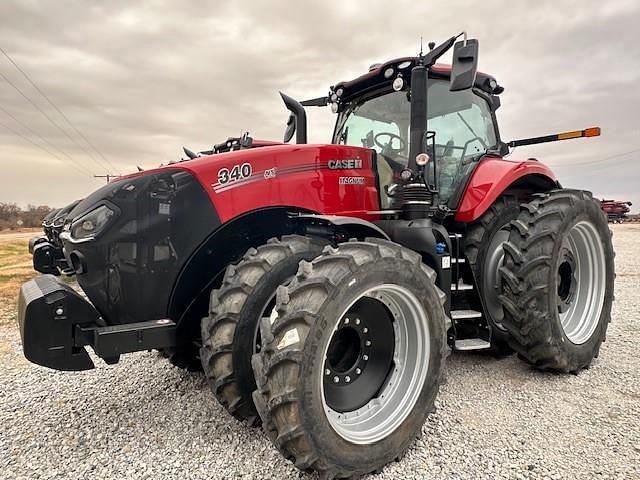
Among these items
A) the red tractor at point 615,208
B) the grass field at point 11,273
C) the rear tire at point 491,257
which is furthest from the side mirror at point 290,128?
the red tractor at point 615,208

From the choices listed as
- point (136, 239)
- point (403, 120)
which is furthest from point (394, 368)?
point (403, 120)

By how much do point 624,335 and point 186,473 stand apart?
5.10 meters

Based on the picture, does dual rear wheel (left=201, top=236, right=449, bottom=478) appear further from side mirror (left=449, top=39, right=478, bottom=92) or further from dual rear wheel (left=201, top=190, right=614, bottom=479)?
side mirror (left=449, top=39, right=478, bottom=92)

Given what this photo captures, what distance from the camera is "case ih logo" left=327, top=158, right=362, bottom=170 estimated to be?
3.41 metres

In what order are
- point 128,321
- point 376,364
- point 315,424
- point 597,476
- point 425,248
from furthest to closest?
1. point 425,248
2. point 376,364
3. point 128,321
4. point 597,476
5. point 315,424

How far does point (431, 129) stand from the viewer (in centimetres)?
404

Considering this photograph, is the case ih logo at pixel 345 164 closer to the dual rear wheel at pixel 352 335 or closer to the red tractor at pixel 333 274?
the red tractor at pixel 333 274

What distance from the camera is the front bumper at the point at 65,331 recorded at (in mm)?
2367

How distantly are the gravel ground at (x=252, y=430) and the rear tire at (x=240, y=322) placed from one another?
0.38 metres

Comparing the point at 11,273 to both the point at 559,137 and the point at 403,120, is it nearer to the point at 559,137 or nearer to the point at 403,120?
the point at 403,120

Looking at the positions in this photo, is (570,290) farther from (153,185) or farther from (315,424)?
(153,185)

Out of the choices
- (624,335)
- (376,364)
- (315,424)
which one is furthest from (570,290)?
(315,424)

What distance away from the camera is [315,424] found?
228 cm

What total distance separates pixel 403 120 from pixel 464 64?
3.44ft
